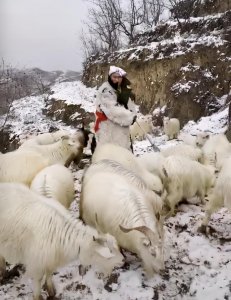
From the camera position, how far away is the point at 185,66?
19.1 metres

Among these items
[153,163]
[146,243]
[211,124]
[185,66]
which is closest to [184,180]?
[153,163]

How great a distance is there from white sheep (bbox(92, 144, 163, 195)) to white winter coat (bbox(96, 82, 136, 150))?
0.43 m

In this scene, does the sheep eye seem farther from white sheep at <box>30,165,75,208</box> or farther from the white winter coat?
the white winter coat

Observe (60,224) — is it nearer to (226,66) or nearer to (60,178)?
(60,178)

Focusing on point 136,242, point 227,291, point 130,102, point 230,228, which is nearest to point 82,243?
point 136,242

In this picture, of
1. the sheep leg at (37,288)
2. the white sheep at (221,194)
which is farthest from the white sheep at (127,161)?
the sheep leg at (37,288)

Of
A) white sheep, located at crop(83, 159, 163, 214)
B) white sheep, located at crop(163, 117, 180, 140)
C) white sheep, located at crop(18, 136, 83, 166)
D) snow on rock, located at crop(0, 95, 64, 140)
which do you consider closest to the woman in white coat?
white sheep, located at crop(18, 136, 83, 166)

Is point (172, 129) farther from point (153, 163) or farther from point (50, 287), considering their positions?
point (50, 287)

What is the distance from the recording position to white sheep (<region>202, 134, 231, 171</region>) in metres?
7.55

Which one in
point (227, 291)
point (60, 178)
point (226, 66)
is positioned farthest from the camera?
point (226, 66)

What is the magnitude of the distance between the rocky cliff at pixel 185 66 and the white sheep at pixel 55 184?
481 inches

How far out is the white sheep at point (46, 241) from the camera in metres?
3.75

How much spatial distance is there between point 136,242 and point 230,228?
2.14m

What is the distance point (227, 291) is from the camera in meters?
4.03
